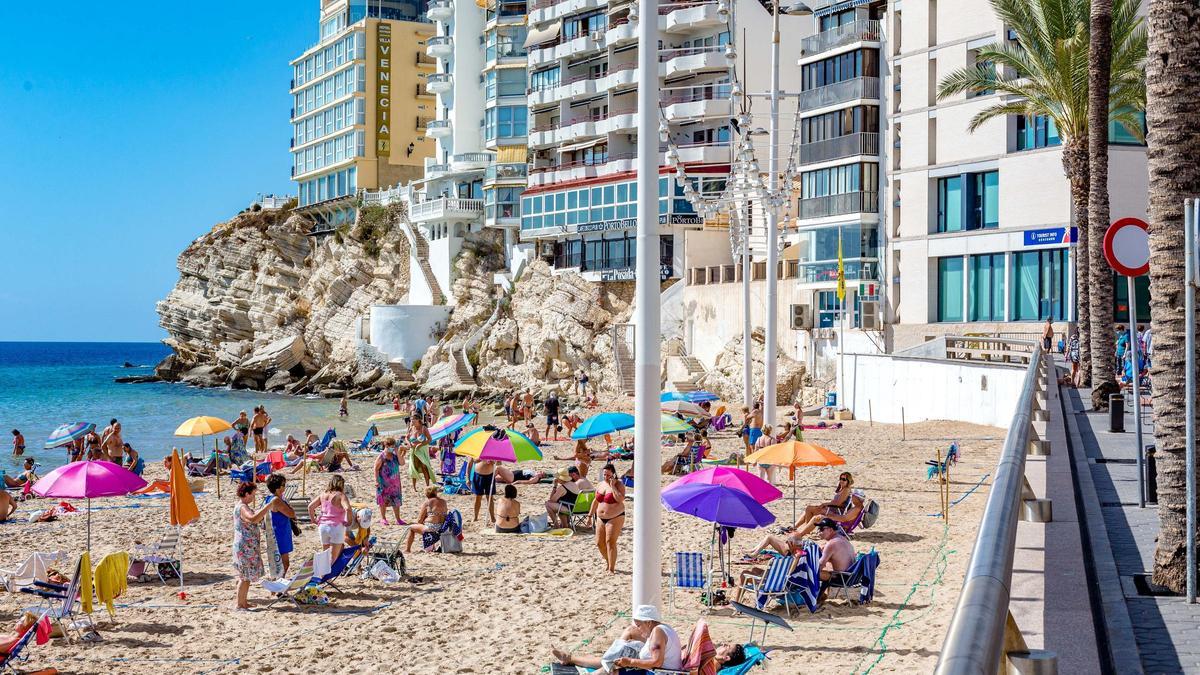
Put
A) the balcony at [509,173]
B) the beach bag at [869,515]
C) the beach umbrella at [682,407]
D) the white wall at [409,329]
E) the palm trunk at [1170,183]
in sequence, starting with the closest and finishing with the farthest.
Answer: the palm trunk at [1170,183] < the beach bag at [869,515] < the beach umbrella at [682,407] < the white wall at [409,329] < the balcony at [509,173]

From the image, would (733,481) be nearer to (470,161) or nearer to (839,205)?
(839,205)

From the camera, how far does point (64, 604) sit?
37.2 feet

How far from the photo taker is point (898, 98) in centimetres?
4028

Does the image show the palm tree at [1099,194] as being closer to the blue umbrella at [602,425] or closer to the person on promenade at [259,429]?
the blue umbrella at [602,425]

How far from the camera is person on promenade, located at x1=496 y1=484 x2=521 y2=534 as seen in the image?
55.6ft

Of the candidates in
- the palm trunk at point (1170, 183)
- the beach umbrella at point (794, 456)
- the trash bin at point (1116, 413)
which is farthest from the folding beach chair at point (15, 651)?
the trash bin at point (1116, 413)

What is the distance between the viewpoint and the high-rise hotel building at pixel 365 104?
251 ft

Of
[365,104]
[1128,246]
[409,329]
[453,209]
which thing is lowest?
[1128,246]

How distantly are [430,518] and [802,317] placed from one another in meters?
28.0

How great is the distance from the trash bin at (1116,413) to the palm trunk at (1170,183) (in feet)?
24.2

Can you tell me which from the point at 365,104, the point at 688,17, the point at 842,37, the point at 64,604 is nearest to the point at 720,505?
the point at 64,604

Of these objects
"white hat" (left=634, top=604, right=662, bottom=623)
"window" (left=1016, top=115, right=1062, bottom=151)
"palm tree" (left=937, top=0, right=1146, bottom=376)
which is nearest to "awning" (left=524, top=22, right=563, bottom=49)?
"window" (left=1016, top=115, right=1062, bottom=151)

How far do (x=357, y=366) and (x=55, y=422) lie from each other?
15.8 metres

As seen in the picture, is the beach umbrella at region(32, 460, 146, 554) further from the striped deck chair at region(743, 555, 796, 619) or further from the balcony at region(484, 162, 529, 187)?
the balcony at region(484, 162, 529, 187)
